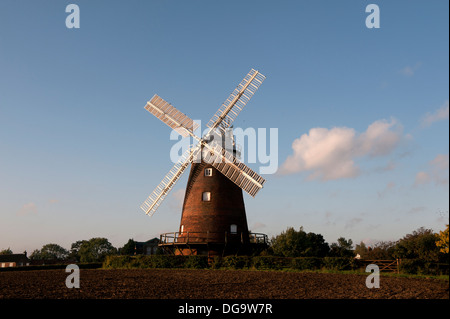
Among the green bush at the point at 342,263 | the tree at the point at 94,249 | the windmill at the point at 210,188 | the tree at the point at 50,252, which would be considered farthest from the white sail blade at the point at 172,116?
the tree at the point at 50,252

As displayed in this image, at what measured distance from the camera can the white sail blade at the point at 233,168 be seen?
96.2 feet

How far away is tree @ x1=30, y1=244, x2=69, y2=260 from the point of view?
140 m

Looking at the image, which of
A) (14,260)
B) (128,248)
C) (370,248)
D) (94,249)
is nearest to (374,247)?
(370,248)

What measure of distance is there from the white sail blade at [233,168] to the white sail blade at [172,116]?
2.06 metres

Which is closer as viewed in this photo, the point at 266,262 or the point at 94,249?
the point at 266,262

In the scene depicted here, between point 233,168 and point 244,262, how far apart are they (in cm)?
722

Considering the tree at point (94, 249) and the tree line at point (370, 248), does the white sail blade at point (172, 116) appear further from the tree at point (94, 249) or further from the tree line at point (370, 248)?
the tree at point (94, 249)

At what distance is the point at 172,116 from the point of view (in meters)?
31.6

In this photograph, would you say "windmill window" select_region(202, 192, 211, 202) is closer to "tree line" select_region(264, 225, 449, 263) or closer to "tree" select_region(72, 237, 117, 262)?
"tree line" select_region(264, 225, 449, 263)

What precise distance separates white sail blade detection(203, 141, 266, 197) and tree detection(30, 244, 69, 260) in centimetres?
12677

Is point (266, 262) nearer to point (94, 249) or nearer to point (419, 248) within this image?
point (419, 248)
